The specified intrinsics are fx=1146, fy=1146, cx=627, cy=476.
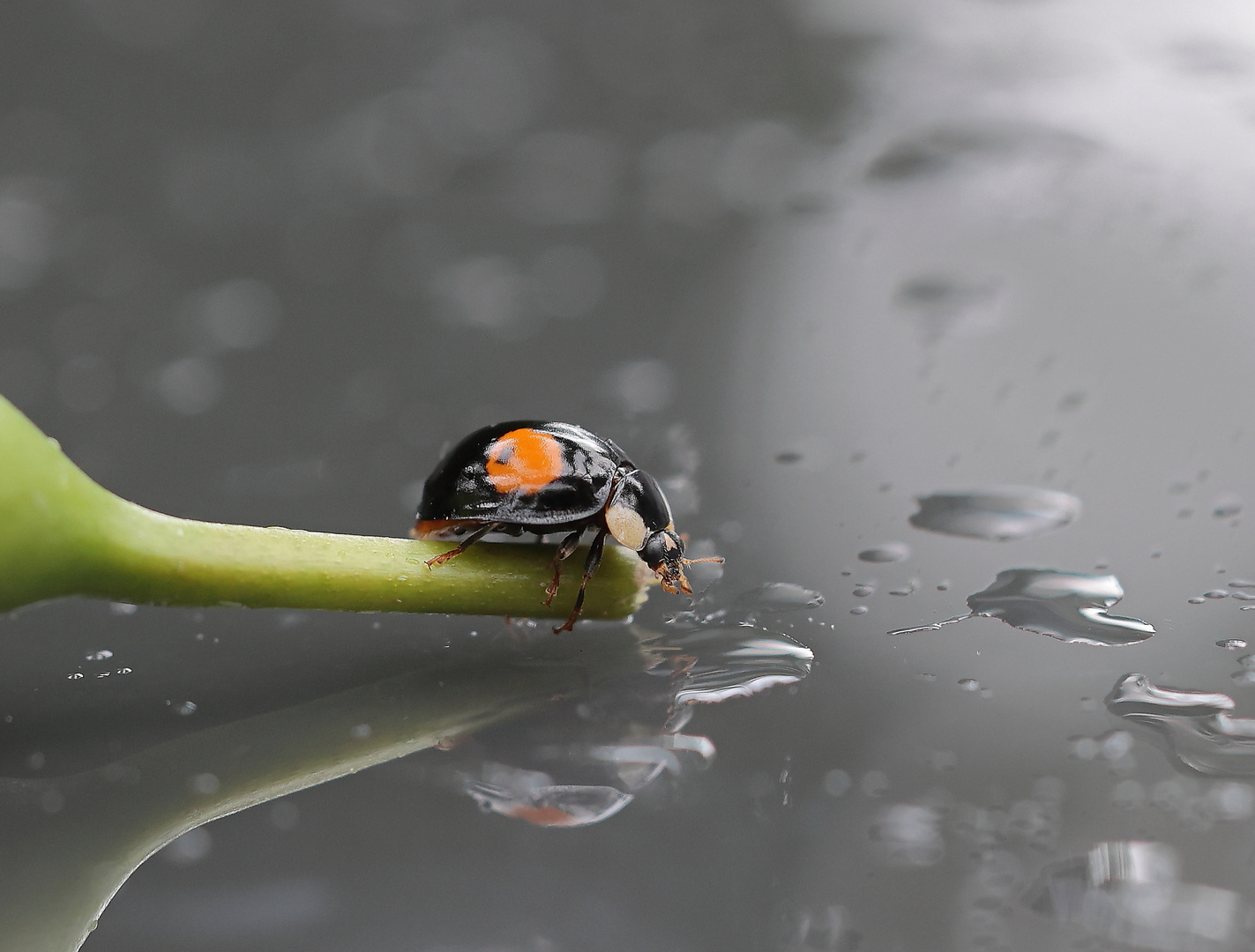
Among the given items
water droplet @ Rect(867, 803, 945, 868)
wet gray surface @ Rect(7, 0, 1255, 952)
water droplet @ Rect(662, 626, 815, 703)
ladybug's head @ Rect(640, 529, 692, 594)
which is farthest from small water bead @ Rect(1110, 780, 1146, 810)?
ladybug's head @ Rect(640, 529, 692, 594)

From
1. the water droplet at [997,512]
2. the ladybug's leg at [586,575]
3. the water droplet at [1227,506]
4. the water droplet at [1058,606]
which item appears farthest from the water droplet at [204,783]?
the water droplet at [1227,506]

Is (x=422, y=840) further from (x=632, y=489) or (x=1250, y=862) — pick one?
(x=1250, y=862)

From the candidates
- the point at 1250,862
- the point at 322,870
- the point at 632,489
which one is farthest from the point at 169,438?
the point at 1250,862

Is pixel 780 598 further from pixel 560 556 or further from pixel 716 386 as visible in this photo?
pixel 716 386

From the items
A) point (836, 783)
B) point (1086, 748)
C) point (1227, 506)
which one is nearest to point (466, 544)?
point (836, 783)

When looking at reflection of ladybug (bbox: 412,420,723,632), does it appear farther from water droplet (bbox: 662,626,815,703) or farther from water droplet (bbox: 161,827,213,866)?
water droplet (bbox: 161,827,213,866)

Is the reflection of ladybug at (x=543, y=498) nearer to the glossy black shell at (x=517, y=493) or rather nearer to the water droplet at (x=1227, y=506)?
the glossy black shell at (x=517, y=493)

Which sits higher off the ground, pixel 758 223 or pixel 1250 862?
pixel 758 223

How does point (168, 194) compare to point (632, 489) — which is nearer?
point (632, 489)
